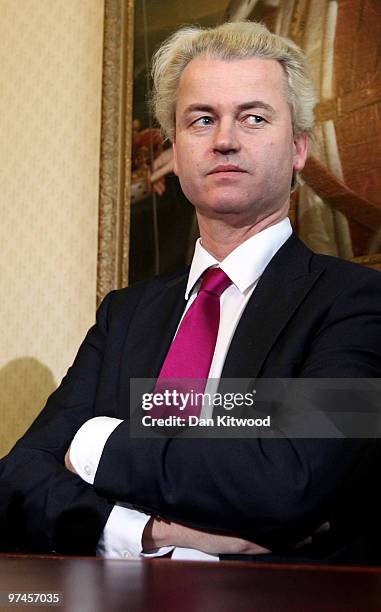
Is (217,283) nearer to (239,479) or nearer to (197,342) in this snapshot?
(197,342)

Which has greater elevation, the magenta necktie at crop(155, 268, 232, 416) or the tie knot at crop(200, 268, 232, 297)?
the tie knot at crop(200, 268, 232, 297)

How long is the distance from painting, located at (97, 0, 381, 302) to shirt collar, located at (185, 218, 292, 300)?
0.96 meters

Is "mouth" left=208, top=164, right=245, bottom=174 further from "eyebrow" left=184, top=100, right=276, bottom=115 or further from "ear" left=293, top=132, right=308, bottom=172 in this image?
"ear" left=293, top=132, right=308, bottom=172

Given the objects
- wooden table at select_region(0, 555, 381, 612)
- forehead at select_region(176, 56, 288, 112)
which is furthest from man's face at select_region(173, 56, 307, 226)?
wooden table at select_region(0, 555, 381, 612)

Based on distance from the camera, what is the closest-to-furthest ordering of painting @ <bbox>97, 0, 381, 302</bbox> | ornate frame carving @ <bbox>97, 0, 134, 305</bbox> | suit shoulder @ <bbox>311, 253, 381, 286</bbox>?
suit shoulder @ <bbox>311, 253, 381, 286</bbox> < painting @ <bbox>97, 0, 381, 302</bbox> < ornate frame carving @ <bbox>97, 0, 134, 305</bbox>

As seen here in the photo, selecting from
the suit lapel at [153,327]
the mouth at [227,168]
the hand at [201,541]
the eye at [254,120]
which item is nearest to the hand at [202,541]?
the hand at [201,541]

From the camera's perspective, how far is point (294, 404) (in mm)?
1530

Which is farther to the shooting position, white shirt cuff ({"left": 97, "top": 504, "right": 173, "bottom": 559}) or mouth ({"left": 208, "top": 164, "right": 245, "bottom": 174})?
mouth ({"left": 208, "top": 164, "right": 245, "bottom": 174})

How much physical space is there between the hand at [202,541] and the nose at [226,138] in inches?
35.3

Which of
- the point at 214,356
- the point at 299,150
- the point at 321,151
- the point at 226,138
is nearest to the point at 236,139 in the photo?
the point at 226,138

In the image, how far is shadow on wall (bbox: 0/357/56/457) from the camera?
3.38 meters

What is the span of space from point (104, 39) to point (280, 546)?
268cm

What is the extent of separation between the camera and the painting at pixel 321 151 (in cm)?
295

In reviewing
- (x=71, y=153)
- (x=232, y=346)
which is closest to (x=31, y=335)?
(x=71, y=153)
